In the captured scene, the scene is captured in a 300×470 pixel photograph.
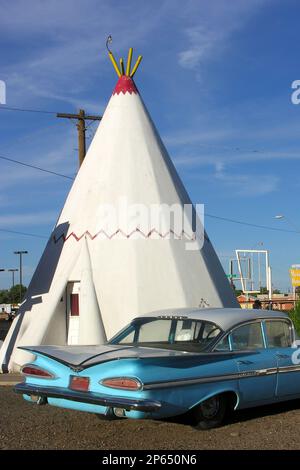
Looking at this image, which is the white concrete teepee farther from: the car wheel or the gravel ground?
the car wheel

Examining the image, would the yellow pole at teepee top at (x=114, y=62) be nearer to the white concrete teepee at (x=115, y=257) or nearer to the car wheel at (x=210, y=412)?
Result: the white concrete teepee at (x=115, y=257)

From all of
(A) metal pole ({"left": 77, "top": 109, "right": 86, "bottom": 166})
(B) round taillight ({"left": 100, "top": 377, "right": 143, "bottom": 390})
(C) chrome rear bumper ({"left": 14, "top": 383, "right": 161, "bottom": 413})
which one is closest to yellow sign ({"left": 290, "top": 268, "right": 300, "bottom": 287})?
(A) metal pole ({"left": 77, "top": 109, "right": 86, "bottom": 166})

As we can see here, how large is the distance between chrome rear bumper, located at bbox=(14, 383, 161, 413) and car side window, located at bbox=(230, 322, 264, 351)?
4.33 feet

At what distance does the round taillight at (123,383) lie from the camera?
15.6 feet

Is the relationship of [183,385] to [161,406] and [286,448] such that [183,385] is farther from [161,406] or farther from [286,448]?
[286,448]

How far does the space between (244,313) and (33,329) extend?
5454 millimetres

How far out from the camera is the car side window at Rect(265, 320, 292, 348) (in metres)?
6.25

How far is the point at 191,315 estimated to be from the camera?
239 inches

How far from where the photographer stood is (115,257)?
1076cm

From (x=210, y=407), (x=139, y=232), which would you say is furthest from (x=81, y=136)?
(x=210, y=407)

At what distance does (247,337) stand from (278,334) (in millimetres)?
567

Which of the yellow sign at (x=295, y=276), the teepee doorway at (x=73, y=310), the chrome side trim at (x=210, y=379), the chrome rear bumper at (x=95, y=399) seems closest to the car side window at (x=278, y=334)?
the chrome side trim at (x=210, y=379)

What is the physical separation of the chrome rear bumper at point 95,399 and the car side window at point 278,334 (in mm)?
1923

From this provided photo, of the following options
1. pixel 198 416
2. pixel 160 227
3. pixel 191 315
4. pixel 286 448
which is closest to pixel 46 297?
pixel 160 227
